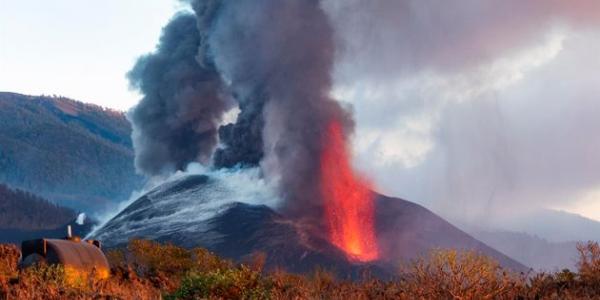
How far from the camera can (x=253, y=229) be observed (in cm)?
15275

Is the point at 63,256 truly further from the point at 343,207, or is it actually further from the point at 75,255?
the point at 343,207

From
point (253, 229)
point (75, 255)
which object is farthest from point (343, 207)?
point (75, 255)

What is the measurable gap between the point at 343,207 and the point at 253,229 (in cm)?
2417

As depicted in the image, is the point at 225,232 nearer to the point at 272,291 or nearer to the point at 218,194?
the point at 218,194

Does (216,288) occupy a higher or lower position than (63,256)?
lower

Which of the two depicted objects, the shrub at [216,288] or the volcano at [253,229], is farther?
the volcano at [253,229]

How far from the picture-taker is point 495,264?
2389 centimetres

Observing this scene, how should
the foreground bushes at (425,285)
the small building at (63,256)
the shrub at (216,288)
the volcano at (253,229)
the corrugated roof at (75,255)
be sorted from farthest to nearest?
the volcano at (253,229) → the corrugated roof at (75,255) → the small building at (63,256) → the shrub at (216,288) → the foreground bushes at (425,285)

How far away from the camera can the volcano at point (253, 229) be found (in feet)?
461

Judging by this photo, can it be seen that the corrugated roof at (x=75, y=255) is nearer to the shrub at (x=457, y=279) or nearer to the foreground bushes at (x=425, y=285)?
the foreground bushes at (x=425, y=285)

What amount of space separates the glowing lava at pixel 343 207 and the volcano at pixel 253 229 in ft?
10.0

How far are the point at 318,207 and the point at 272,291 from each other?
141 m

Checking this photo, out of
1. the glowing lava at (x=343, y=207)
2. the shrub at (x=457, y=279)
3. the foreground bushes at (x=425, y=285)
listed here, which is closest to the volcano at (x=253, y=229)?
the glowing lava at (x=343, y=207)

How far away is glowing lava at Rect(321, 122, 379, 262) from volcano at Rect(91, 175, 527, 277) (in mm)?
3062
